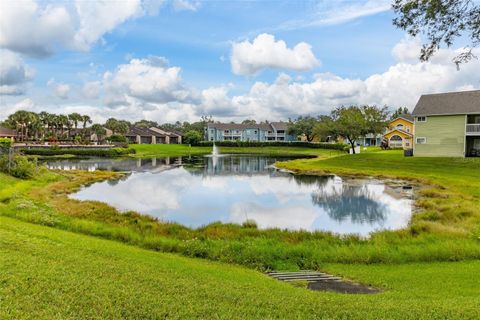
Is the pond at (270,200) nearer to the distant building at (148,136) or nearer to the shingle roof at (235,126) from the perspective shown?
the distant building at (148,136)

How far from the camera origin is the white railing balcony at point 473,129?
41237 millimetres

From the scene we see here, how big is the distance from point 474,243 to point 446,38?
641 cm

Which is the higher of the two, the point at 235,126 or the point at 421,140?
the point at 235,126

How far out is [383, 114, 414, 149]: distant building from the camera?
252 feet

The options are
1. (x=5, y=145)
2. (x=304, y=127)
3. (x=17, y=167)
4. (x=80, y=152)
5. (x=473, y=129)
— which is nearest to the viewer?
(x=17, y=167)

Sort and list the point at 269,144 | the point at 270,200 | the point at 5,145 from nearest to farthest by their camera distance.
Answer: the point at 270,200, the point at 5,145, the point at 269,144

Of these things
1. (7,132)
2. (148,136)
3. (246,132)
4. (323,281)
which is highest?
(246,132)

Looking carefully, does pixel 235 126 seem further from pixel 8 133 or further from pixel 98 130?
pixel 8 133

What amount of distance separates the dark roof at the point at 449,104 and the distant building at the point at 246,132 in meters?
77.6

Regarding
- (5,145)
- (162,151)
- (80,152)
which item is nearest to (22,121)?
(80,152)

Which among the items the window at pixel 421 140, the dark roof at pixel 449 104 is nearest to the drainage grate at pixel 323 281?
the window at pixel 421 140

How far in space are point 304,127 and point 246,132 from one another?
73.8ft

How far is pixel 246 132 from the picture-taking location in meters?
125

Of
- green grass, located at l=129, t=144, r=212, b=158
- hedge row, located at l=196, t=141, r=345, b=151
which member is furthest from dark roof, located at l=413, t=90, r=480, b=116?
green grass, located at l=129, t=144, r=212, b=158
